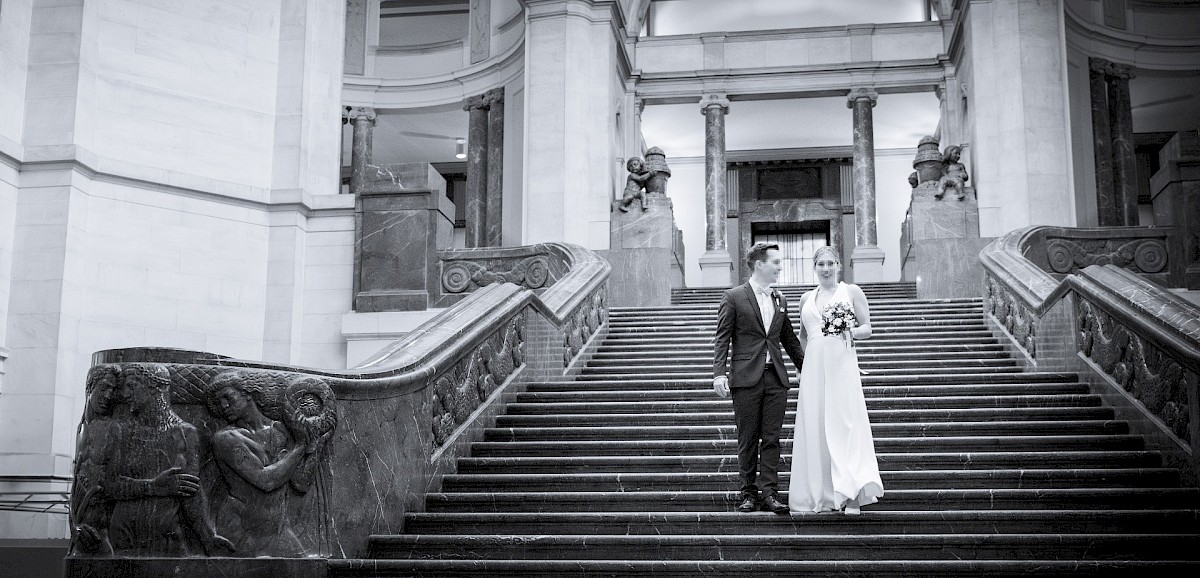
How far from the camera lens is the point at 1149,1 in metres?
22.6

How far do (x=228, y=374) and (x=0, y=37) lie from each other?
923cm

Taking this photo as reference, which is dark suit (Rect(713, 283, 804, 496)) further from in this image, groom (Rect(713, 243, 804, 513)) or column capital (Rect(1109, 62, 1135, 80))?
column capital (Rect(1109, 62, 1135, 80))

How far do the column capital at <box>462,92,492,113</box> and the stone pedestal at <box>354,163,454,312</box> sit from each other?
9719 mm

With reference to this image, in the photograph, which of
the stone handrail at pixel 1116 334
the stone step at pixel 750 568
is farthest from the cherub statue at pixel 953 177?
the stone step at pixel 750 568

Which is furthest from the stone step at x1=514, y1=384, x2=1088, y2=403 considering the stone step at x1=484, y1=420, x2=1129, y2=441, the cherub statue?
the cherub statue

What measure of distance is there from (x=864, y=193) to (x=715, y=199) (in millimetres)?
3054

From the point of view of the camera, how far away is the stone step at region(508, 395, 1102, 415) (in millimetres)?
8758

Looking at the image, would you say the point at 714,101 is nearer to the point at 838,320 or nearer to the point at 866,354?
the point at 866,354

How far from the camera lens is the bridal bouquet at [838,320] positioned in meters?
6.66

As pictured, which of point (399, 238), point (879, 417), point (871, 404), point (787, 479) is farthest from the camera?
point (399, 238)

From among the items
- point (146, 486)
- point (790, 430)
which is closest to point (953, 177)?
point (790, 430)

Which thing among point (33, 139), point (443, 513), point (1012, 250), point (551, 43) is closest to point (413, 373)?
point (443, 513)

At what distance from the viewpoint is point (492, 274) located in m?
14.1

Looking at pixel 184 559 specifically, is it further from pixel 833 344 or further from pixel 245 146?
pixel 245 146
